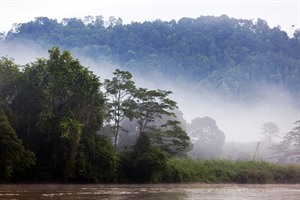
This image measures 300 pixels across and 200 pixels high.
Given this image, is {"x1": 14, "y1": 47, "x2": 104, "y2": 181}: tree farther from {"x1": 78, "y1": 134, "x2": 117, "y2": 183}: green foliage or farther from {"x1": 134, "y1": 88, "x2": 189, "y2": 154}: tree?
{"x1": 134, "y1": 88, "x2": 189, "y2": 154}: tree

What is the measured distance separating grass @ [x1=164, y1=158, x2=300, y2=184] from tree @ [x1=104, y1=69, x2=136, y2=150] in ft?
23.0

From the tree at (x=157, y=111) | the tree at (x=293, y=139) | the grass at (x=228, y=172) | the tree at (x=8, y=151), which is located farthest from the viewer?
the tree at (x=293, y=139)

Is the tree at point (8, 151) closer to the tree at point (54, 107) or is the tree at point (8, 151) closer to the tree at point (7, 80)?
the tree at point (54, 107)

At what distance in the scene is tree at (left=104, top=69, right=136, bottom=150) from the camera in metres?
42.2

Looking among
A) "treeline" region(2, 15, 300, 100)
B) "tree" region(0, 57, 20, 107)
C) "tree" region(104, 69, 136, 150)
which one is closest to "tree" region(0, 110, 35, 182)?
"tree" region(0, 57, 20, 107)

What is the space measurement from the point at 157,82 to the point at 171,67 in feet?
31.7

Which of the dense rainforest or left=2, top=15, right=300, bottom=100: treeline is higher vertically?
left=2, top=15, right=300, bottom=100: treeline

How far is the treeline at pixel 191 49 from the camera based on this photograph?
173 m

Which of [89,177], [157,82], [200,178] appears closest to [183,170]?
[200,178]

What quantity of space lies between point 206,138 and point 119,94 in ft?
165

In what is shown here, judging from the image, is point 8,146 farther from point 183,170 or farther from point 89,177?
point 183,170

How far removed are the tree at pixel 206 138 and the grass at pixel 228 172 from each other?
35400 millimetres

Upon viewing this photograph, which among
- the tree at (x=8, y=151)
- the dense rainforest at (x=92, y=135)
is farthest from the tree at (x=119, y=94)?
the tree at (x=8, y=151)

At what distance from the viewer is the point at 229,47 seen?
18462cm
